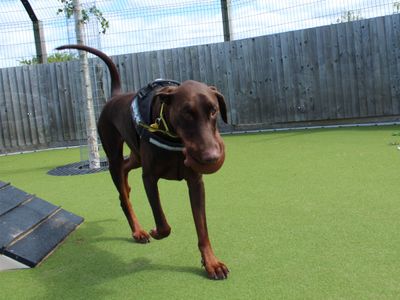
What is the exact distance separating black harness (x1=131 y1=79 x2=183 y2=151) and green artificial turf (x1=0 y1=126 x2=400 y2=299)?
77cm

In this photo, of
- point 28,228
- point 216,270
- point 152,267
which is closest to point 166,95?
point 216,270

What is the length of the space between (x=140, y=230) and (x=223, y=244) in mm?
650

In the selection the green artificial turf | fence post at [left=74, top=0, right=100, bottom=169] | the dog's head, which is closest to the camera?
the dog's head

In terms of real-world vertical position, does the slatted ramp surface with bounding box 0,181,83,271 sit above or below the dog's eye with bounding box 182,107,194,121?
below

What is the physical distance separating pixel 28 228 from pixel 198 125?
5.80 ft

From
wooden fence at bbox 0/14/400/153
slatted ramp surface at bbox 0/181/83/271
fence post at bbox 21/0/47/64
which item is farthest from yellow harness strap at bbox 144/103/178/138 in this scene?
fence post at bbox 21/0/47/64

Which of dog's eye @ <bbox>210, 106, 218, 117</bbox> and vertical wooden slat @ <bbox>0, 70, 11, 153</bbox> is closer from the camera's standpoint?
dog's eye @ <bbox>210, 106, 218, 117</bbox>

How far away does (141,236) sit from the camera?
340 cm

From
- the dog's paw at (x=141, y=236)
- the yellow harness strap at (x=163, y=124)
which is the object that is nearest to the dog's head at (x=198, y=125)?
the yellow harness strap at (x=163, y=124)

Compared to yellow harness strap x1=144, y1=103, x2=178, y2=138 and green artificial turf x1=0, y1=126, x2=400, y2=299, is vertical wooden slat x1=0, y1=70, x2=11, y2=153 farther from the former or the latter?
yellow harness strap x1=144, y1=103, x2=178, y2=138

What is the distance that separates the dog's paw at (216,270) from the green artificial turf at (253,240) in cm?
6

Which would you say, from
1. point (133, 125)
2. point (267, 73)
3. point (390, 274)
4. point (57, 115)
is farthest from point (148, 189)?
point (57, 115)

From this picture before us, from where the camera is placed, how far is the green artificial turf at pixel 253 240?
8.14ft

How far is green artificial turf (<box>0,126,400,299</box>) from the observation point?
2480 millimetres
